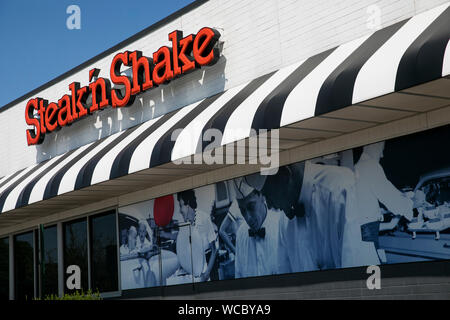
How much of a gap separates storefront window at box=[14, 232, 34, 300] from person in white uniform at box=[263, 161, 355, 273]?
9.90 metres

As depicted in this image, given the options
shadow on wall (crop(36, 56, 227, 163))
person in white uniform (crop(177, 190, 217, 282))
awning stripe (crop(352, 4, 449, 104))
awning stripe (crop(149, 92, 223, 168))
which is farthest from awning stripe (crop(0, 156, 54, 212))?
awning stripe (crop(352, 4, 449, 104))

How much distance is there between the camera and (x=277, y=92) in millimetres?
9875

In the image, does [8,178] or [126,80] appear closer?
[126,80]

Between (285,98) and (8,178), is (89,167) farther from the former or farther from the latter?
(8,178)

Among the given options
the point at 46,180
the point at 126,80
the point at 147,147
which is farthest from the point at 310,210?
the point at 46,180

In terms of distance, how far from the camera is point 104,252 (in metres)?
15.8

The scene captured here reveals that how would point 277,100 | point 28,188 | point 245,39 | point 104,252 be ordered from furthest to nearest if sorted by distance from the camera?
point 104,252, point 28,188, point 245,39, point 277,100

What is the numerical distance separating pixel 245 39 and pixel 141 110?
345 cm

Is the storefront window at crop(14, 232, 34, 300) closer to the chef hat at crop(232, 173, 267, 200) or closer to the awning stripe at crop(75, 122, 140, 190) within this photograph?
the awning stripe at crop(75, 122, 140, 190)

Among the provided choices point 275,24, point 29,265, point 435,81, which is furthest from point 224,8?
point 29,265

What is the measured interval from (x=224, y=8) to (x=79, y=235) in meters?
7.20
